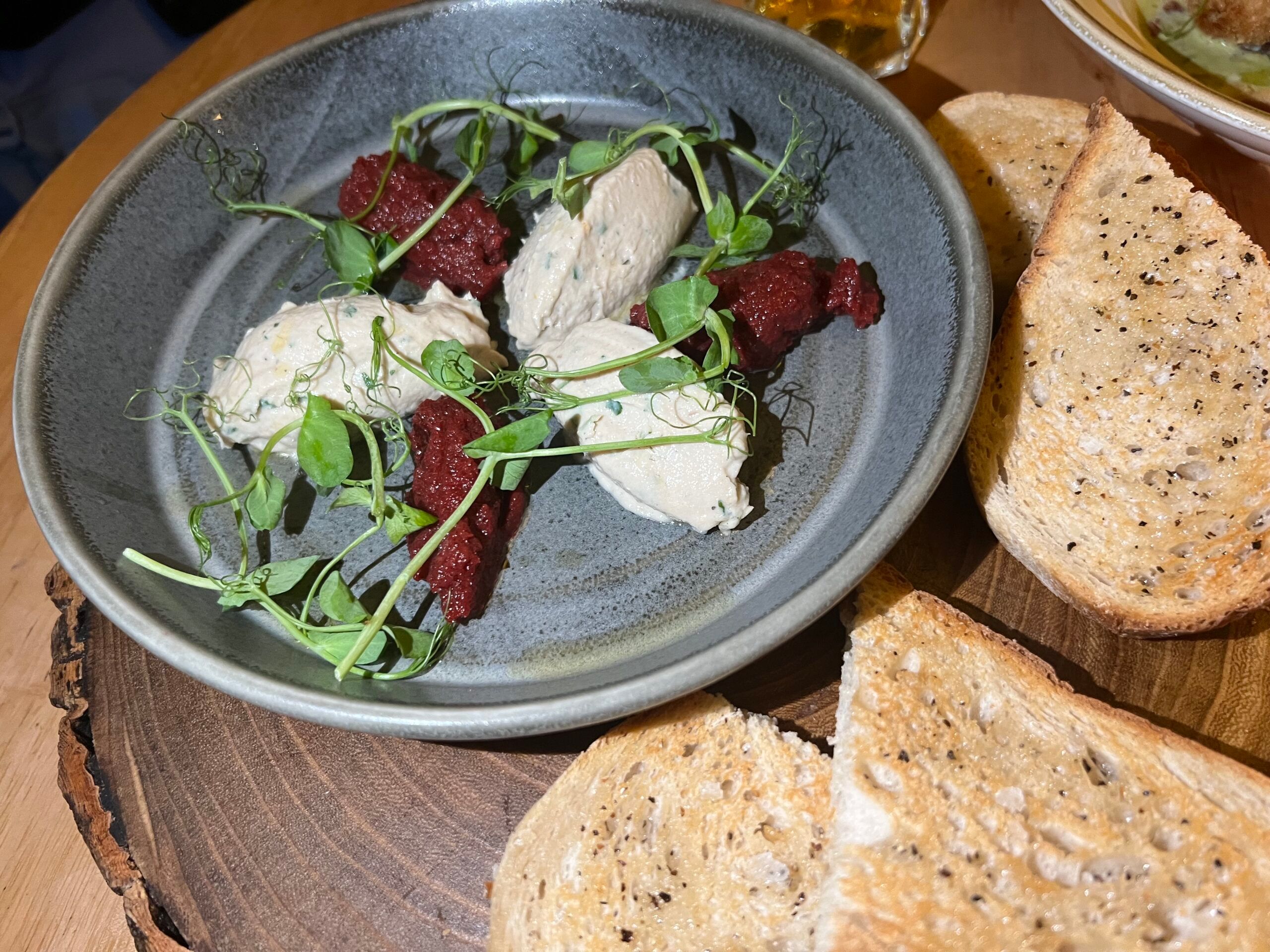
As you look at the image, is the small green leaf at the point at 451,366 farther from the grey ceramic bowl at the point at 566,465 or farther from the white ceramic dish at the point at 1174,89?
the white ceramic dish at the point at 1174,89

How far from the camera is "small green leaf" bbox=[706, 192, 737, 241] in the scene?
1.85m

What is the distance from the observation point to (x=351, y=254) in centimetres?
196

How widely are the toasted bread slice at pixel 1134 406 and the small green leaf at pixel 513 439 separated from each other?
2.74 ft

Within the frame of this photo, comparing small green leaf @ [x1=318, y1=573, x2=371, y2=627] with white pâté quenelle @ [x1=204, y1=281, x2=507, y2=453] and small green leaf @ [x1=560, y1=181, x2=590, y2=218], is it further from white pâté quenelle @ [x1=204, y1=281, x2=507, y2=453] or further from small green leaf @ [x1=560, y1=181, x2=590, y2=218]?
small green leaf @ [x1=560, y1=181, x2=590, y2=218]

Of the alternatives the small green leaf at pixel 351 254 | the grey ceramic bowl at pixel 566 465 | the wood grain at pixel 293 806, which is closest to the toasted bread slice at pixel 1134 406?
the grey ceramic bowl at pixel 566 465

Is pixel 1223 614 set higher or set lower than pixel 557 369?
lower

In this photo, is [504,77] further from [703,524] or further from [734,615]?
[734,615]

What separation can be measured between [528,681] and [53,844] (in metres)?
0.98

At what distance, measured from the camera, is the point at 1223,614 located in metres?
1.50

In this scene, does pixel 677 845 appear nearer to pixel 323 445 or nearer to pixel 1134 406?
pixel 323 445

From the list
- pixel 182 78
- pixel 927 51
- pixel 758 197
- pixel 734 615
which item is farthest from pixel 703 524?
pixel 182 78

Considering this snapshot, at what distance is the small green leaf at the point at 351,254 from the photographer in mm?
1947

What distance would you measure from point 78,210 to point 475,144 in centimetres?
118

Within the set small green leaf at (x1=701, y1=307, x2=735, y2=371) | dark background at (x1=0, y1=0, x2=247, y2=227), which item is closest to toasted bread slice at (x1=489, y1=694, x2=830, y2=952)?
small green leaf at (x1=701, y1=307, x2=735, y2=371)
